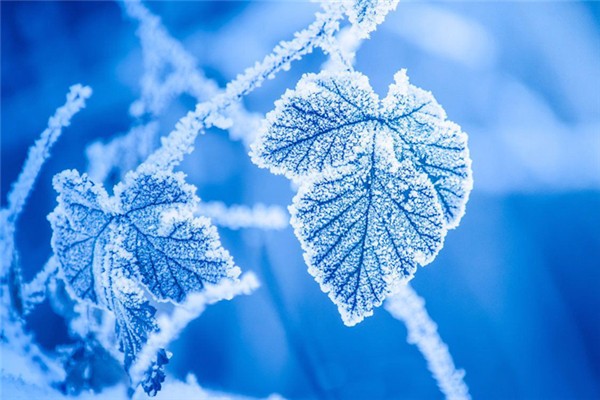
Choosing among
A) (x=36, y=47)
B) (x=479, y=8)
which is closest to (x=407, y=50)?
(x=479, y=8)

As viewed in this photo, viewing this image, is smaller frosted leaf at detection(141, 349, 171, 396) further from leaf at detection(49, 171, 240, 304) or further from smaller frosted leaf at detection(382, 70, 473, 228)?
smaller frosted leaf at detection(382, 70, 473, 228)

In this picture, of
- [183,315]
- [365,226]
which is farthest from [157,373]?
[365,226]

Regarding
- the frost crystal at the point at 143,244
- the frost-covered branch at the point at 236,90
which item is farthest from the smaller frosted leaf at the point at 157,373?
the frost-covered branch at the point at 236,90

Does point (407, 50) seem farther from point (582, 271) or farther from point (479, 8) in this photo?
point (582, 271)

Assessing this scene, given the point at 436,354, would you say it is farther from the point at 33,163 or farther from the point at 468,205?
the point at 33,163

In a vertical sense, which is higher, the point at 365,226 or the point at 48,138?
the point at 48,138

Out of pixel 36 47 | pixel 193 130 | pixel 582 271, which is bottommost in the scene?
pixel 582 271
